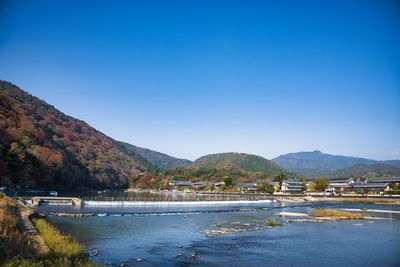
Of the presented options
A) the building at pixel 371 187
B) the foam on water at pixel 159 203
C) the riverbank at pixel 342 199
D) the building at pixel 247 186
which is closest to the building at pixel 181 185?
the building at pixel 247 186

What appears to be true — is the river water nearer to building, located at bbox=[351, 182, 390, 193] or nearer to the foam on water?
the foam on water

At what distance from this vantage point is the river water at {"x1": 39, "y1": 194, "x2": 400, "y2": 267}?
57.2 feet

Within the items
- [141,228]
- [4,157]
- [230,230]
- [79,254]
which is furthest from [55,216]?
[4,157]

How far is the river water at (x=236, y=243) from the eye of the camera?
57.2 feet

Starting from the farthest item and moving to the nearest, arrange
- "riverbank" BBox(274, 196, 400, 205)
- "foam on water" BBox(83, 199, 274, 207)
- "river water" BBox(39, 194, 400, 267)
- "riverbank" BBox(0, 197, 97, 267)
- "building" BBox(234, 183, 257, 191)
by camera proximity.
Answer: "building" BBox(234, 183, 257, 191), "riverbank" BBox(274, 196, 400, 205), "foam on water" BBox(83, 199, 274, 207), "river water" BBox(39, 194, 400, 267), "riverbank" BBox(0, 197, 97, 267)

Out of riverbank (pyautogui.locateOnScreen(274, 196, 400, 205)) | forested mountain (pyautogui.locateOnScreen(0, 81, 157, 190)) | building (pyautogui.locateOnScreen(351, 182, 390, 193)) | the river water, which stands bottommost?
riverbank (pyautogui.locateOnScreen(274, 196, 400, 205))

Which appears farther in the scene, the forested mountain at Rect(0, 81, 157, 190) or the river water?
the forested mountain at Rect(0, 81, 157, 190)

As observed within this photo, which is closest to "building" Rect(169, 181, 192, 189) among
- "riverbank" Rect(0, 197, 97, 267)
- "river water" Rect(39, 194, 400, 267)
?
"river water" Rect(39, 194, 400, 267)

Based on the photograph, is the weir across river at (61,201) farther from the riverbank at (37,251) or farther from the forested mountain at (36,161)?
the riverbank at (37,251)

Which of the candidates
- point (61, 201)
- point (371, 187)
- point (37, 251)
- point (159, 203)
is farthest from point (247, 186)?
point (37, 251)

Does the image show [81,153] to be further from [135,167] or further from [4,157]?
[4,157]

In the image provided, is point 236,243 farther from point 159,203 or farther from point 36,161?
point 36,161

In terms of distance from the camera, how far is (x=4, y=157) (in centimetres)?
6488

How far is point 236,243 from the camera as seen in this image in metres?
21.9
